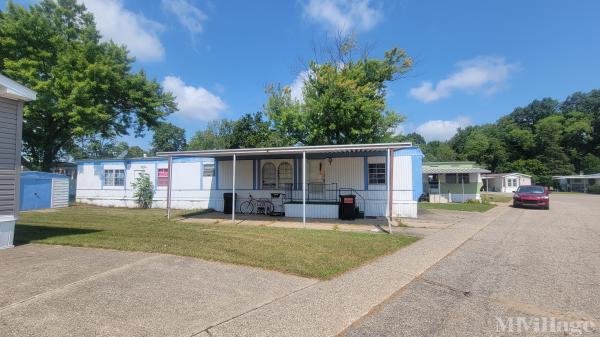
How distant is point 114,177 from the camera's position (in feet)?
60.7

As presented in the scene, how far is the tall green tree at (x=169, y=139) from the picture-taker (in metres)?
68.9

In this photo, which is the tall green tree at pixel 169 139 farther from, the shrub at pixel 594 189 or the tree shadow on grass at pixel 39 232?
the shrub at pixel 594 189

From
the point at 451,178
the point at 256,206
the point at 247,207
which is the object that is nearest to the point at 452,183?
the point at 451,178

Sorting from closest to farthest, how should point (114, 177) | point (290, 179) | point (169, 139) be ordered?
1. point (290, 179)
2. point (114, 177)
3. point (169, 139)

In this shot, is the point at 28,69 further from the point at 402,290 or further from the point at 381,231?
the point at 402,290

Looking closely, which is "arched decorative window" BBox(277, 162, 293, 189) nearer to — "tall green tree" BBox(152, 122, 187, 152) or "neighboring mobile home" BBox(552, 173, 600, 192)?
"neighboring mobile home" BBox(552, 173, 600, 192)

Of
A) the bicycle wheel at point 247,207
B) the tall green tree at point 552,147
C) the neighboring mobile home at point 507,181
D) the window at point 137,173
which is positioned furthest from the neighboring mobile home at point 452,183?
the tall green tree at point 552,147

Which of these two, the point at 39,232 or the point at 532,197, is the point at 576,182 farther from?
the point at 39,232

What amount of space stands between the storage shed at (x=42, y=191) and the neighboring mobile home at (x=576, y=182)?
58.4 metres

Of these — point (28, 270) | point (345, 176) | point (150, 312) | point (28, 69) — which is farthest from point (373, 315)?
point (28, 69)

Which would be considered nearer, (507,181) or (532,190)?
(532,190)

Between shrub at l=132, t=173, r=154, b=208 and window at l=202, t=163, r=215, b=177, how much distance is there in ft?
11.6

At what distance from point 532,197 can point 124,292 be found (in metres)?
Result: 22.7

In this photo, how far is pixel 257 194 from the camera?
15.2 meters
